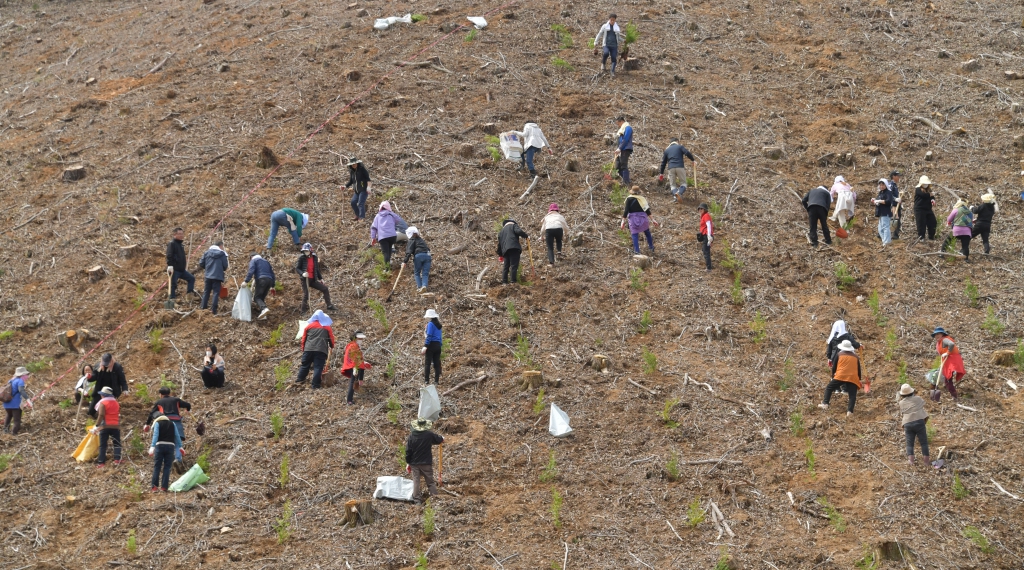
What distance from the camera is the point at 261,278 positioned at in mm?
15500

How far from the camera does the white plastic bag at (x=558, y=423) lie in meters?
12.6

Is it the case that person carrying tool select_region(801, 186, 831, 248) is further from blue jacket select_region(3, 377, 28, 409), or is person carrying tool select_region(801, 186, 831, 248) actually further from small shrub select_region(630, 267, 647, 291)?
blue jacket select_region(3, 377, 28, 409)

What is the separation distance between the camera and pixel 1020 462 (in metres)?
11.7

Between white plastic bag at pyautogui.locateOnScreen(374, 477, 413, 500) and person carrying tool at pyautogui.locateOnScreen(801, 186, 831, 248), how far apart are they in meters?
9.16

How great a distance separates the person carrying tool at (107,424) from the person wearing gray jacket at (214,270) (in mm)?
3325

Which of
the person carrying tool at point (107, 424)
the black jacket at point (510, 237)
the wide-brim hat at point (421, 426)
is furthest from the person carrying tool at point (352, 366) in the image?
the black jacket at point (510, 237)

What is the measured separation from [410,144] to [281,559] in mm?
11646

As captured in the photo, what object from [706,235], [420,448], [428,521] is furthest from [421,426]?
[706,235]

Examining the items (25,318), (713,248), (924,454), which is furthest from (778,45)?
(25,318)

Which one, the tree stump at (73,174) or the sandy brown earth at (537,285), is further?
the tree stump at (73,174)

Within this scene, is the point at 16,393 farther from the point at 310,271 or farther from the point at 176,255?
the point at 310,271

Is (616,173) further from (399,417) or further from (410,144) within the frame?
(399,417)

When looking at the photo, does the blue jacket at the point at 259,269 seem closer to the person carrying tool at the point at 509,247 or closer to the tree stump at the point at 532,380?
the person carrying tool at the point at 509,247

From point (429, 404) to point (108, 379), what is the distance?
4.60m
